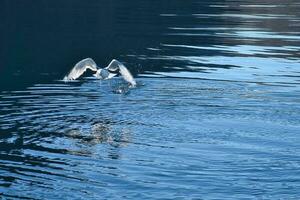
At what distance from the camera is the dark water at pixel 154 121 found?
17156 mm

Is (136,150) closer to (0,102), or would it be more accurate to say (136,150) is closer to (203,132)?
(203,132)

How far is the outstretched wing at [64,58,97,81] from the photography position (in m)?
28.1

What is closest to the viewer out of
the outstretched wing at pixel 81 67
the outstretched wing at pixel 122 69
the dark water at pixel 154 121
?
the dark water at pixel 154 121

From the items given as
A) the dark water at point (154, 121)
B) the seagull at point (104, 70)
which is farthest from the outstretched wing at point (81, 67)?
the dark water at point (154, 121)

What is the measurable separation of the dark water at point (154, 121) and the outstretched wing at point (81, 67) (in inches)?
20.0

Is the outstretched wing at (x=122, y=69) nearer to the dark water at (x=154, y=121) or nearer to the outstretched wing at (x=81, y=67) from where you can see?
the dark water at (x=154, y=121)

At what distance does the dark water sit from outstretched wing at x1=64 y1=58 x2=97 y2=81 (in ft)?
1.66

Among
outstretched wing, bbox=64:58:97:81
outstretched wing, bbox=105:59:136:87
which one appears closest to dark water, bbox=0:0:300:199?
outstretched wing, bbox=105:59:136:87

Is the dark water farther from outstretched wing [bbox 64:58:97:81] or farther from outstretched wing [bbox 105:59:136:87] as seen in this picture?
outstretched wing [bbox 64:58:97:81]

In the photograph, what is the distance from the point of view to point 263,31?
5100 cm

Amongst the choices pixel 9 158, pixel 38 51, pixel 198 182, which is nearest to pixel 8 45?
pixel 38 51

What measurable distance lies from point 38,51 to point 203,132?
2052 cm

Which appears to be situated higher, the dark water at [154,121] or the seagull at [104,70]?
the seagull at [104,70]

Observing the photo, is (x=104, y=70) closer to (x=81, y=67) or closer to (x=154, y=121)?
(x=81, y=67)
